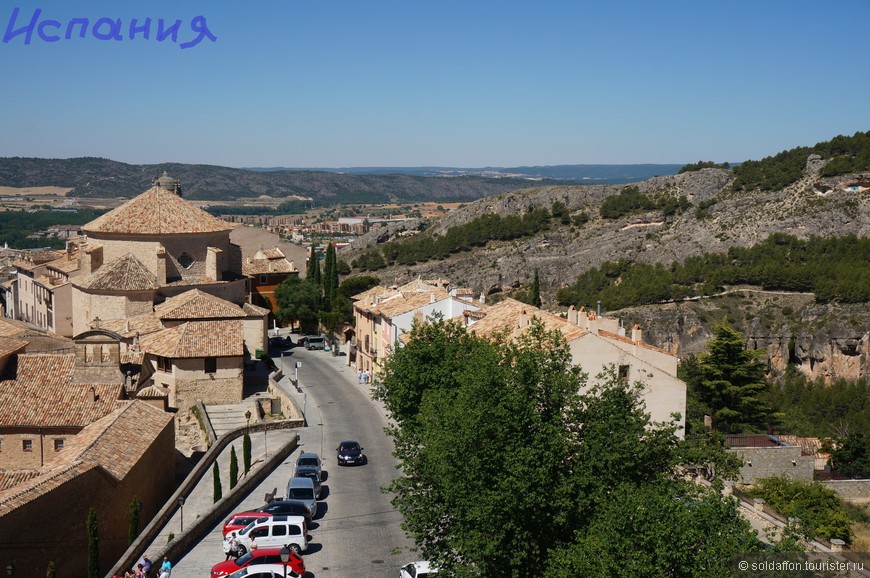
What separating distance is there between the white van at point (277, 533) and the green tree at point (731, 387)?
23617mm

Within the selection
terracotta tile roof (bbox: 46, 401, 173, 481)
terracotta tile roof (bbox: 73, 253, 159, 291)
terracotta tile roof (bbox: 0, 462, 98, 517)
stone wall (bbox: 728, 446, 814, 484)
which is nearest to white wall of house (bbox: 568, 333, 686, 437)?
stone wall (bbox: 728, 446, 814, 484)

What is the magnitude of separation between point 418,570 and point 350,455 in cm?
1232

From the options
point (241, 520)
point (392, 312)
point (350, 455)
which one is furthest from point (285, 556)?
point (392, 312)

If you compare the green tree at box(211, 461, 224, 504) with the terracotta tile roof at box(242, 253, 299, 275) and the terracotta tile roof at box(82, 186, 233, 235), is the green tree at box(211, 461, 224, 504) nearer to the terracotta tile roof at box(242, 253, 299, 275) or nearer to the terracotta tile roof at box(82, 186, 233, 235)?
the terracotta tile roof at box(82, 186, 233, 235)

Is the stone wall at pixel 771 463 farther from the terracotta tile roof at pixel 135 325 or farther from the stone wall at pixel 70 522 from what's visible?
the terracotta tile roof at pixel 135 325

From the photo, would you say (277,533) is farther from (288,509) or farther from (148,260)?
(148,260)

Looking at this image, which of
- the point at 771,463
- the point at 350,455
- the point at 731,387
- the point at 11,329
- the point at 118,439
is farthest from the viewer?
the point at 11,329

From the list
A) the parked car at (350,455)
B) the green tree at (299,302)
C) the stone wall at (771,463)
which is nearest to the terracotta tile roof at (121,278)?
the green tree at (299,302)

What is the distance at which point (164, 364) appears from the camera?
44.7 meters

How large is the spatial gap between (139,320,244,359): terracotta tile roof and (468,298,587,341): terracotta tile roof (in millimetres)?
11712

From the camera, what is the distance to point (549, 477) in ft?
74.5

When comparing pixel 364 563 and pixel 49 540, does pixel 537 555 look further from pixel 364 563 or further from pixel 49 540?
pixel 49 540

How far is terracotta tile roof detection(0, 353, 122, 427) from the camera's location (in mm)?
35406

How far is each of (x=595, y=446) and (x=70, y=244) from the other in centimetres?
5814
